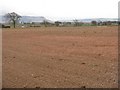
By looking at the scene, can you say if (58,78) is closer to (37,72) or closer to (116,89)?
(37,72)

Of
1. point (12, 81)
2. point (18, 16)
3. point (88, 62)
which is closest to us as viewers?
point (12, 81)

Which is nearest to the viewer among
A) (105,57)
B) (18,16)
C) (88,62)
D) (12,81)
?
(12,81)

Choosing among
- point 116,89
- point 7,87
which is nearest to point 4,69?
point 7,87

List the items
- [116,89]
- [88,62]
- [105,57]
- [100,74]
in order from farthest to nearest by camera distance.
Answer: [105,57]
[88,62]
[100,74]
[116,89]

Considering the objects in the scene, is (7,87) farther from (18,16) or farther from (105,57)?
(18,16)

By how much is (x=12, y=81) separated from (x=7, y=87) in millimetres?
649

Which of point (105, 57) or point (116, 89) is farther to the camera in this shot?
point (105, 57)

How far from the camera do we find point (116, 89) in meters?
7.52

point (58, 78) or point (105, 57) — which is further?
point (105, 57)

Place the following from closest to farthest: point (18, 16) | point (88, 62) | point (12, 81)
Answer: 1. point (12, 81)
2. point (88, 62)
3. point (18, 16)

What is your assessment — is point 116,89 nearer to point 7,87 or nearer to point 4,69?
point 7,87

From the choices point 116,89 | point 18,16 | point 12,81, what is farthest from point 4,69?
point 18,16

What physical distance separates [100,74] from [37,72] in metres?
1.83

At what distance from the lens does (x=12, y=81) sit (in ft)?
28.1
